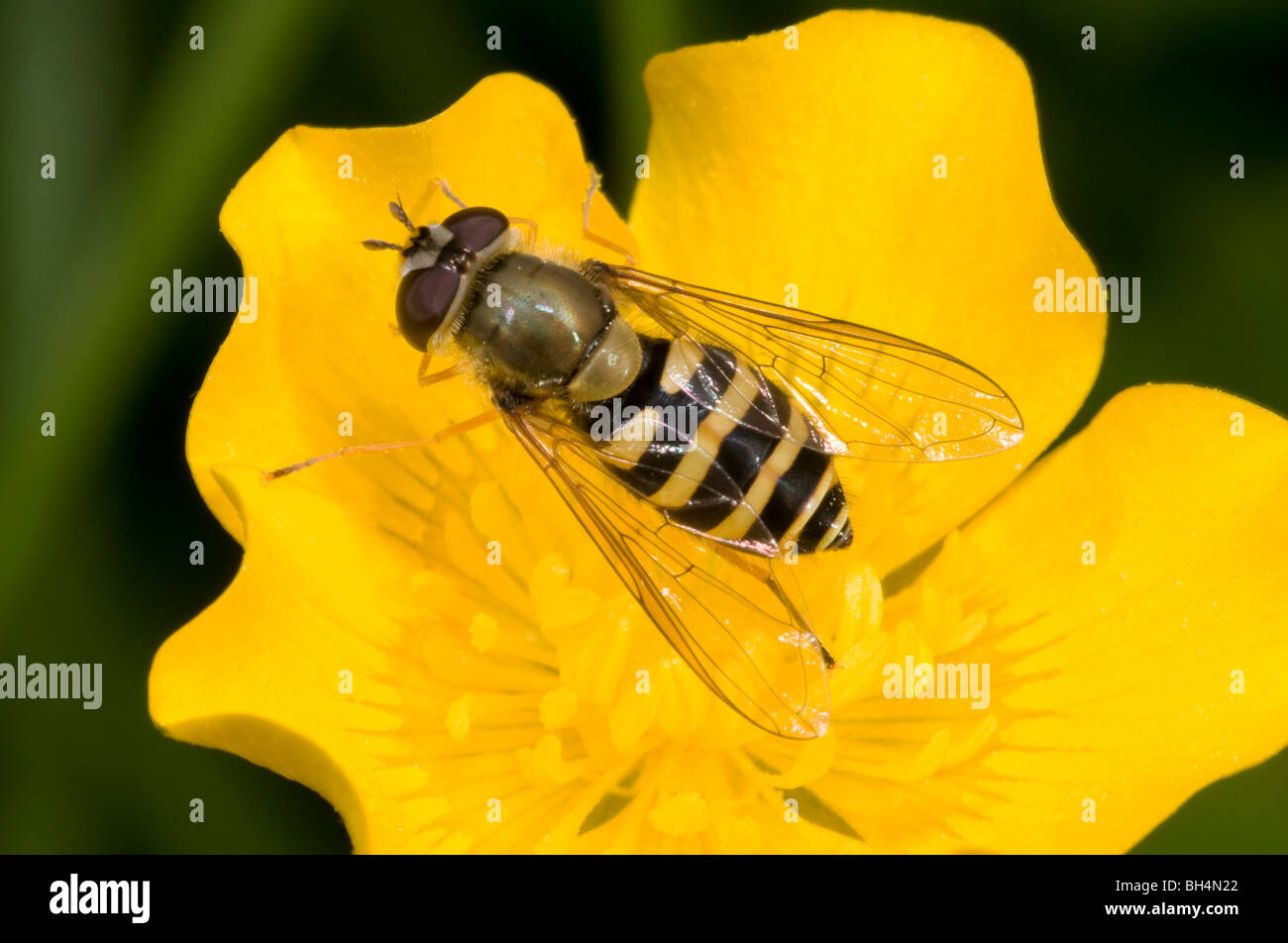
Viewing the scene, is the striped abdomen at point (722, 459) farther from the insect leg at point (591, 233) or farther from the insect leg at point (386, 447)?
the insect leg at point (591, 233)

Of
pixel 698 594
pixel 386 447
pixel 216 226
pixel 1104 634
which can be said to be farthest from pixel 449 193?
pixel 1104 634

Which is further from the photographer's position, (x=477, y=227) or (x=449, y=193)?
(x=449, y=193)

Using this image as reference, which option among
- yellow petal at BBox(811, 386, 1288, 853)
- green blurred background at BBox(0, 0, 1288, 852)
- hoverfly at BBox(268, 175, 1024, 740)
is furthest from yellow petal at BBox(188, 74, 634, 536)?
yellow petal at BBox(811, 386, 1288, 853)

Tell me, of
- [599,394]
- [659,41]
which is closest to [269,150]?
[599,394]

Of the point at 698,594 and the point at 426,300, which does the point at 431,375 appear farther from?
the point at 698,594

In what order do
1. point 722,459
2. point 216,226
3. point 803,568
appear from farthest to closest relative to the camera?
point 216,226 < point 803,568 < point 722,459
